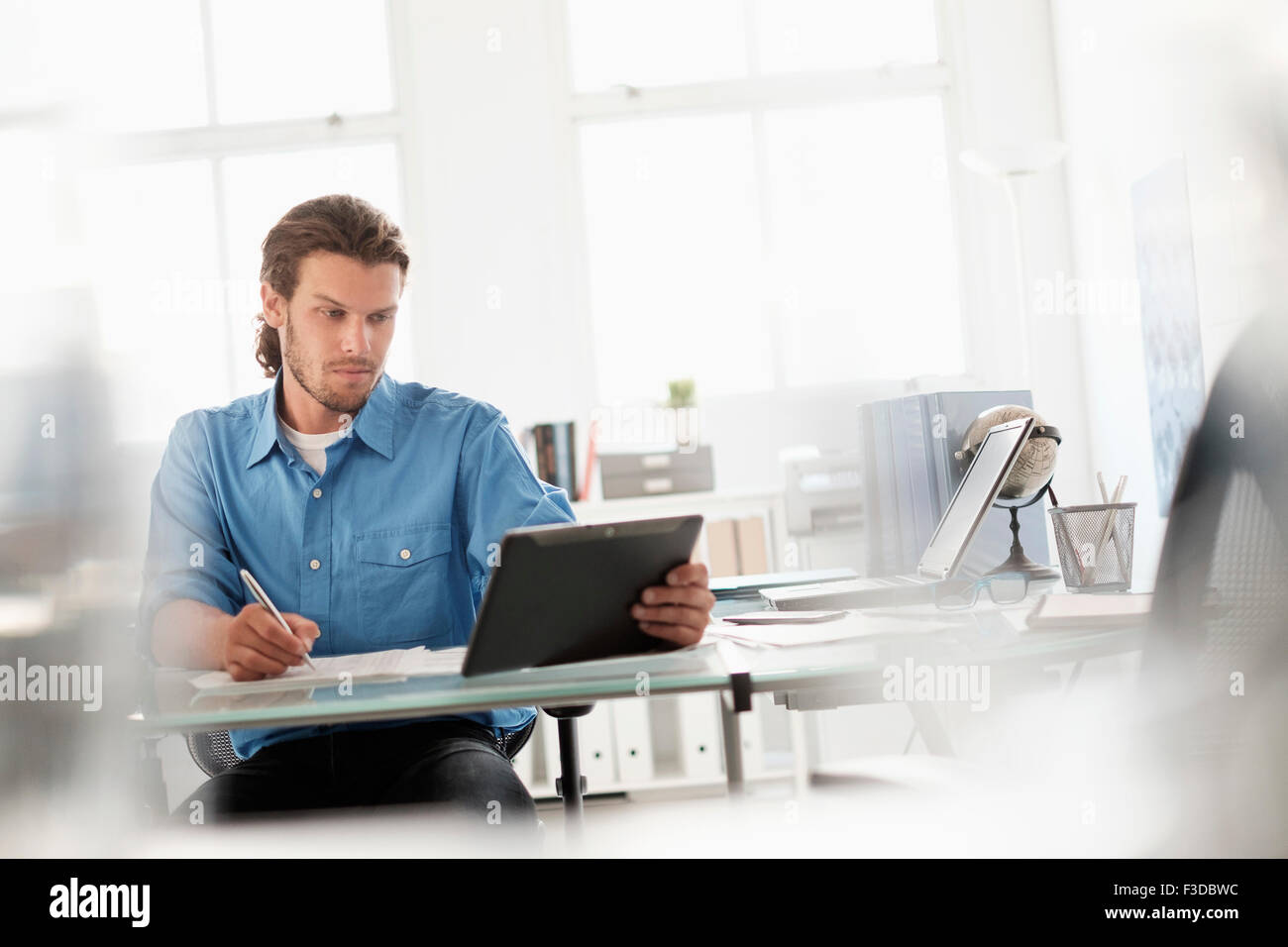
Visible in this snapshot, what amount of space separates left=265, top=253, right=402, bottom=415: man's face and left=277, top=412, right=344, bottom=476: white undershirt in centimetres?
5

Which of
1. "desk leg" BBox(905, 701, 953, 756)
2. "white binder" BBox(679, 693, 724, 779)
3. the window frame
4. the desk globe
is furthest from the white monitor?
the window frame

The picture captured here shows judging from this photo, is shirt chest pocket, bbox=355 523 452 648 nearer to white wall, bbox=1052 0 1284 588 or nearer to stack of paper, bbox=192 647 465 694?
stack of paper, bbox=192 647 465 694

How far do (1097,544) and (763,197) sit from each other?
2620mm

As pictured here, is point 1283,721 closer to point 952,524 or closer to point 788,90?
point 952,524

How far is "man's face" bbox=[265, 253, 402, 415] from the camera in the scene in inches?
60.9

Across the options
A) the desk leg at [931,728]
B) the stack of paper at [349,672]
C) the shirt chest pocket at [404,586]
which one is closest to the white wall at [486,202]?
the shirt chest pocket at [404,586]

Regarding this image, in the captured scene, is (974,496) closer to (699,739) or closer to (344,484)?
(344,484)

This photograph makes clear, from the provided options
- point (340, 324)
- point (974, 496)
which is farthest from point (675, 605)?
point (340, 324)

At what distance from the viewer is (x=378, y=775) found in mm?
1319

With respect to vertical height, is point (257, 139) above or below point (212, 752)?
above

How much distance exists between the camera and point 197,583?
4.66ft

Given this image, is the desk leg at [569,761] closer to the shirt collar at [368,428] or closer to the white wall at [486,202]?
the shirt collar at [368,428]
